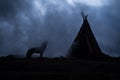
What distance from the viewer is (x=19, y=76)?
4434 millimetres

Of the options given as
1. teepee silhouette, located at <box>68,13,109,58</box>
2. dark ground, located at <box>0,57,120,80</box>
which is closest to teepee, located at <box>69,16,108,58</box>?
teepee silhouette, located at <box>68,13,109,58</box>

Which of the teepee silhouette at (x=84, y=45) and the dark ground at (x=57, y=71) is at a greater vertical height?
the teepee silhouette at (x=84, y=45)

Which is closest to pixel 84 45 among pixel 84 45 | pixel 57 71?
pixel 84 45

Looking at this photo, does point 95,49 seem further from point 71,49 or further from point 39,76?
point 39,76

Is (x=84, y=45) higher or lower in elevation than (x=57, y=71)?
higher

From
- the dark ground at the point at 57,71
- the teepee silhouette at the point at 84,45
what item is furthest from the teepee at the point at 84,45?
the dark ground at the point at 57,71

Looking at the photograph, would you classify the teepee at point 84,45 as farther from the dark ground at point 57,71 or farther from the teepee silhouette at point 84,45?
the dark ground at point 57,71

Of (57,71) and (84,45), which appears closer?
(57,71)

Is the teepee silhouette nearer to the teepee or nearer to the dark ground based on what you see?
the teepee

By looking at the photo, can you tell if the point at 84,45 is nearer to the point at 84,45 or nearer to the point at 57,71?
the point at 84,45

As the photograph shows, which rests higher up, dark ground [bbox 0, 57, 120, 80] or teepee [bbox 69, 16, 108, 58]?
teepee [bbox 69, 16, 108, 58]

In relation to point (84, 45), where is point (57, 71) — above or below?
below

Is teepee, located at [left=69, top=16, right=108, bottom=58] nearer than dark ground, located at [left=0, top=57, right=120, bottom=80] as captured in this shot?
No

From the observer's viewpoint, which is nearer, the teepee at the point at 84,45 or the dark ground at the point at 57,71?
the dark ground at the point at 57,71
